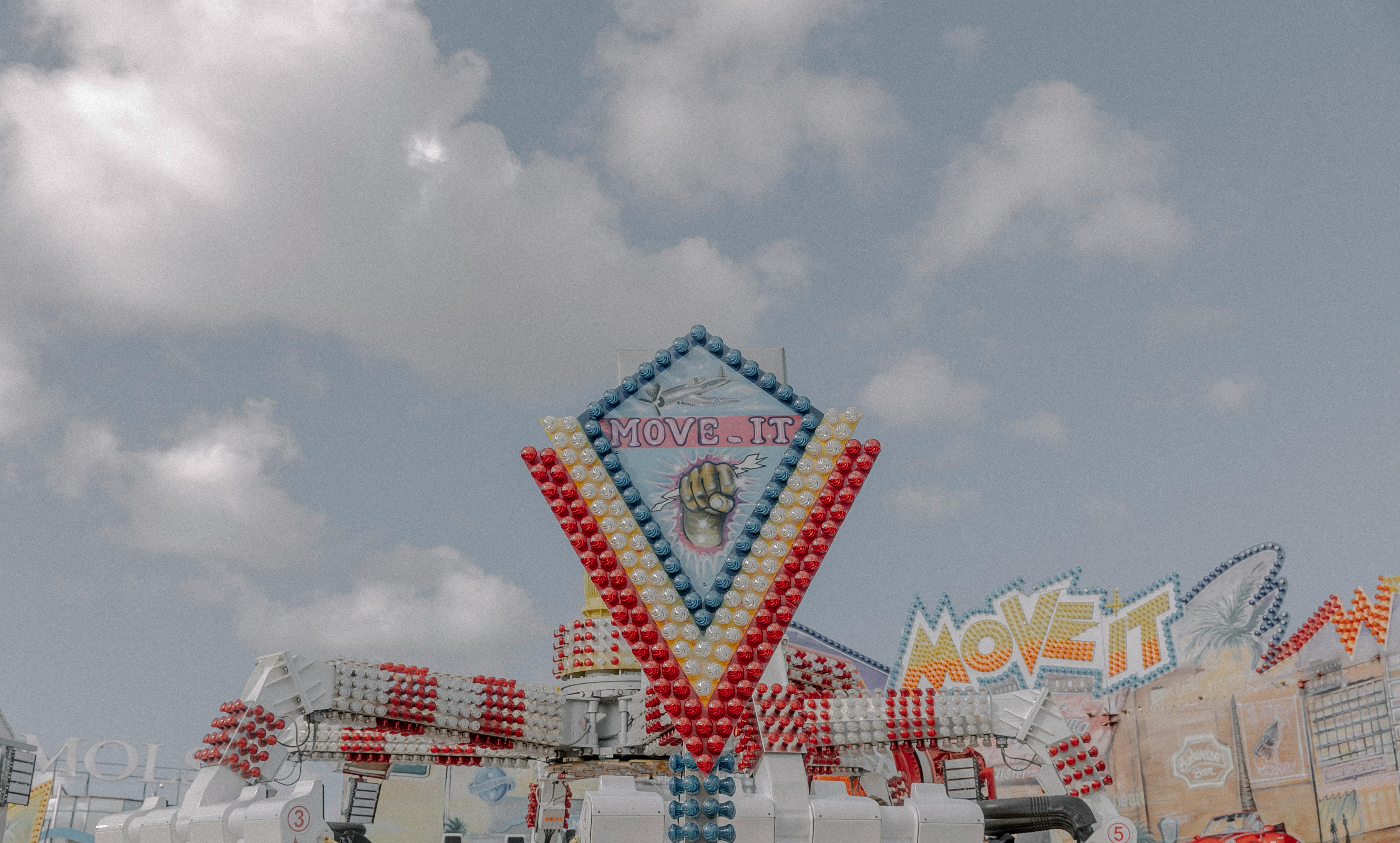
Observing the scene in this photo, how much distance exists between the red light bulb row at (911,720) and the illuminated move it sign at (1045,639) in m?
21.3

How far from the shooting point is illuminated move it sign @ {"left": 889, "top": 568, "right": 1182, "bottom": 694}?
3741 centimetres

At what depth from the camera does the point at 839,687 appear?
25.1 meters

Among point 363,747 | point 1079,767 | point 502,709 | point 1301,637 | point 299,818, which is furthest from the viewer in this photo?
point 1301,637

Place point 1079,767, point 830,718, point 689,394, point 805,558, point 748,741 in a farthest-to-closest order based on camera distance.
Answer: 1. point 830,718
2. point 748,741
3. point 1079,767
4. point 689,394
5. point 805,558

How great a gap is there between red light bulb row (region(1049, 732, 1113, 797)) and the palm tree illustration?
59.2ft

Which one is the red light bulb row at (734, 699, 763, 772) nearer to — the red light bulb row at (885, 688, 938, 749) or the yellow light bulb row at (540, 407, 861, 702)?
the yellow light bulb row at (540, 407, 861, 702)

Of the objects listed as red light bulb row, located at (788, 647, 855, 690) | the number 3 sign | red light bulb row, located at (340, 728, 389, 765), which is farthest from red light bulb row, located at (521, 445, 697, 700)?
red light bulb row, located at (340, 728, 389, 765)

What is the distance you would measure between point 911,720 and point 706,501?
22.6 feet

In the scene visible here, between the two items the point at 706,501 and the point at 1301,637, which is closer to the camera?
the point at 706,501

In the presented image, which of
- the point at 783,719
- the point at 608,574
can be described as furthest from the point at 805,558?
the point at 608,574

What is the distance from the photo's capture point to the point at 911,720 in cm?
1833

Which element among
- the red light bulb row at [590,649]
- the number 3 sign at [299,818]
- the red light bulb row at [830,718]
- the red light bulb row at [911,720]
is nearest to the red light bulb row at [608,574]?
the number 3 sign at [299,818]

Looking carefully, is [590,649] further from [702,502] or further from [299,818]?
[702,502]

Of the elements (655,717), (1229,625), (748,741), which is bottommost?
(748,741)
